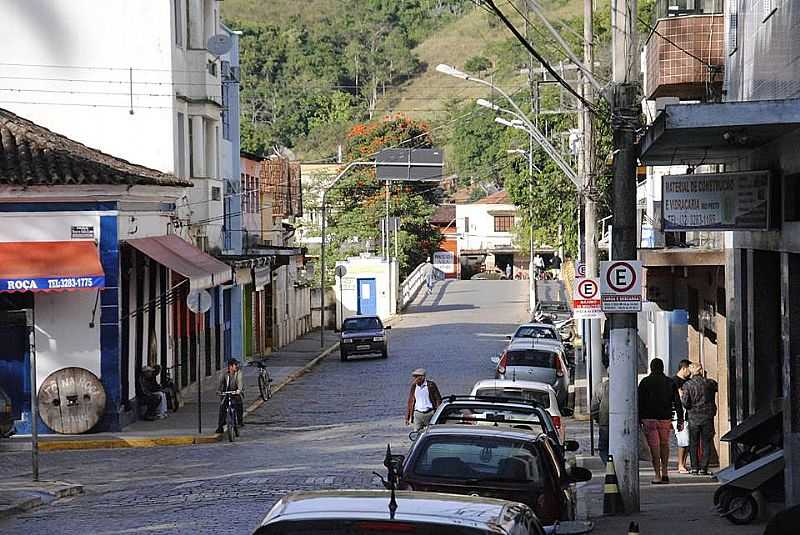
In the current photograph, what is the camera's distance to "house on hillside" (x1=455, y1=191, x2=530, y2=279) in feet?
376

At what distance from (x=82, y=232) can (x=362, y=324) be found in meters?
22.2

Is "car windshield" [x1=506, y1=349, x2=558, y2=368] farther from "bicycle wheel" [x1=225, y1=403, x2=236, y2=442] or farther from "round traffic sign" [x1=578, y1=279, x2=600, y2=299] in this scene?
"bicycle wheel" [x1=225, y1=403, x2=236, y2=442]

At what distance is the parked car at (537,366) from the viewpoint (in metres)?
30.0

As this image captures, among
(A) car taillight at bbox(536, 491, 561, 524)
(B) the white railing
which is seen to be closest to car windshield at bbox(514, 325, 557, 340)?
(A) car taillight at bbox(536, 491, 561, 524)

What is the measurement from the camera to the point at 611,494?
1499 cm

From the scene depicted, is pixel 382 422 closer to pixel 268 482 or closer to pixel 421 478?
pixel 268 482

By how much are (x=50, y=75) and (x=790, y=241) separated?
2286 cm

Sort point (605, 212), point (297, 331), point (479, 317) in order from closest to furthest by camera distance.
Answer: point (605, 212), point (297, 331), point (479, 317)

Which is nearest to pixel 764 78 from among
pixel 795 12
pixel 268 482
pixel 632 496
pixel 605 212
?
pixel 795 12

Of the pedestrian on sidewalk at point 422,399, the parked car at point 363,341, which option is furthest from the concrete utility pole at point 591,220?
the parked car at point 363,341

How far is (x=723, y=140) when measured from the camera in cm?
1473

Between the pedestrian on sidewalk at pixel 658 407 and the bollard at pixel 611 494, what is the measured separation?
10.1 ft

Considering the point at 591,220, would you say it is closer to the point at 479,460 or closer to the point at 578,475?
the point at 578,475

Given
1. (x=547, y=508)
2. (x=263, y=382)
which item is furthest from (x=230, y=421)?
(x=547, y=508)
